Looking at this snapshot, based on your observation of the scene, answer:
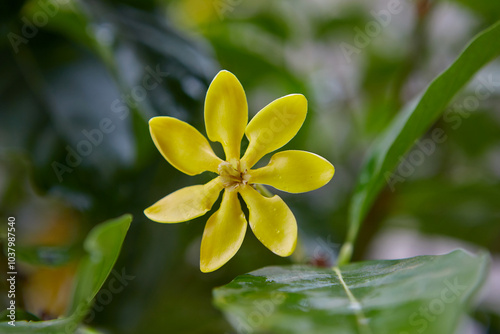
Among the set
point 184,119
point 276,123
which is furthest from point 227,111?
point 184,119

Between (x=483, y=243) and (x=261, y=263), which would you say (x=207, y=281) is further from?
(x=483, y=243)

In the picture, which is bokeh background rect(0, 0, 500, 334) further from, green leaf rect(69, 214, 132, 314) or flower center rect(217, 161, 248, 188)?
green leaf rect(69, 214, 132, 314)

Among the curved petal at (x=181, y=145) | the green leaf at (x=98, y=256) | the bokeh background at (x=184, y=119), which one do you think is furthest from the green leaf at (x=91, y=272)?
the bokeh background at (x=184, y=119)

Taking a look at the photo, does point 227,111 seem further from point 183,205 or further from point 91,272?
point 91,272

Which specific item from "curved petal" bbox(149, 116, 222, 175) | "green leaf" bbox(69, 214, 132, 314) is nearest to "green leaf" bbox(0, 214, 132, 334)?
"green leaf" bbox(69, 214, 132, 314)

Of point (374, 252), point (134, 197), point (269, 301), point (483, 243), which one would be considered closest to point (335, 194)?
point (374, 252)

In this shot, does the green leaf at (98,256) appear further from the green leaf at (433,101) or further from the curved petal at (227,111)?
the green leaf at (433,101)
